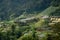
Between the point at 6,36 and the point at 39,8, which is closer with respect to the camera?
the point at 6,36

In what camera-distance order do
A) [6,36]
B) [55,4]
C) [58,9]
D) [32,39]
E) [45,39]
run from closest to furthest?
[45,39] < [32,39] < [6,36] < [58,9] < [55,4]

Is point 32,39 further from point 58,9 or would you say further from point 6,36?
point 58,9

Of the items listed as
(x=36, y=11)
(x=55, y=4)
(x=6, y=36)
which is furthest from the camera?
(x=36, y=11)

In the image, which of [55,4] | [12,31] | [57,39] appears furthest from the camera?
[55,4]

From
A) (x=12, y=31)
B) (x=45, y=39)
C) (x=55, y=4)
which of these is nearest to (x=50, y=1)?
(x=55, y=4)

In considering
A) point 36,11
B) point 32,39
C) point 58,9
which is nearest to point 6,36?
point 32,39

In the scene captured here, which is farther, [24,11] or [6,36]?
[24,11]

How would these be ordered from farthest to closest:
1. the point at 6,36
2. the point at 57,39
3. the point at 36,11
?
the point at 36,11 → the point at 6,36 → the point at 57,39

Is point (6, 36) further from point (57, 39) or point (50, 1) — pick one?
point (50, 1)

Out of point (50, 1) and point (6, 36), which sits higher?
point (50, 1)
